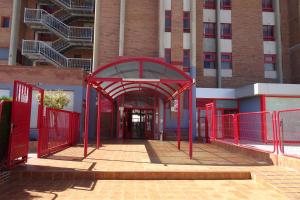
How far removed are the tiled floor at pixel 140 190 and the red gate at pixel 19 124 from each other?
1.14m

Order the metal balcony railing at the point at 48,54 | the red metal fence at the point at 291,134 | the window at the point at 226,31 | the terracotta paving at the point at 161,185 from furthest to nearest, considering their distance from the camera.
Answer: the window at the point at 226,31 → the metal balcony railing at the point at 48,54 → the red metal fence at the point at 291,134 → the terracotta paving at the point at 161,185

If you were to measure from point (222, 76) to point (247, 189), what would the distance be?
19852 millimetres

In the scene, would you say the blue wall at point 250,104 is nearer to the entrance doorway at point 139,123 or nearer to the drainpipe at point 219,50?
the drainpipe at point 219,50

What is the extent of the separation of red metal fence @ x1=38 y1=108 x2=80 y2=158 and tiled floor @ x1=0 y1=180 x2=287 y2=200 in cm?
368

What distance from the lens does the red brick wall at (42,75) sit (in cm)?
1947

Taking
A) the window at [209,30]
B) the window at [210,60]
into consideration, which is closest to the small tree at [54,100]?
the window at [210,60]

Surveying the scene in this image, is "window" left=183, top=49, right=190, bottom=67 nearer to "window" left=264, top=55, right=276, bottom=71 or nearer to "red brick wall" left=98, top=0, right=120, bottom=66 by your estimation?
"red brick wall" left=98, top=0, right=120, bottom=66

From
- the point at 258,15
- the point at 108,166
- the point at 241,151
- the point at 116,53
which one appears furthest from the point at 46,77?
the point at 258,15

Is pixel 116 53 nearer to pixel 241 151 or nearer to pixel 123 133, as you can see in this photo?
pixel 123 133

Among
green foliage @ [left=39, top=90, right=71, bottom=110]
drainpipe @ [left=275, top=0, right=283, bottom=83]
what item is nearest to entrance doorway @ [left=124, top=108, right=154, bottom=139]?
green foliage @ [left=39, top=90, right=71, bottom=110]

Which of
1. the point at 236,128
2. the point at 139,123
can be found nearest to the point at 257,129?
the point at 236,128

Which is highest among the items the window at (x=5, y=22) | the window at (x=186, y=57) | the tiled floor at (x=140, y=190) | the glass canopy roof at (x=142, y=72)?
the window at (x=5, y=22)

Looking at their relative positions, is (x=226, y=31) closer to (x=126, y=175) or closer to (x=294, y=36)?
(x=294, y=36)

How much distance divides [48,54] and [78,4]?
19.9ft
